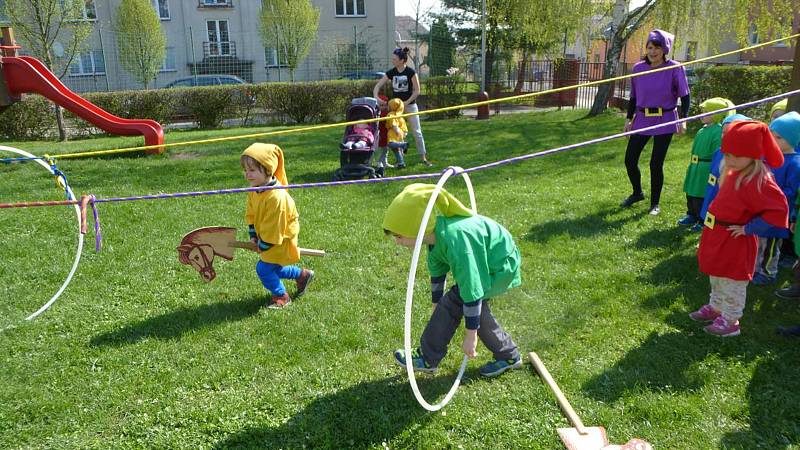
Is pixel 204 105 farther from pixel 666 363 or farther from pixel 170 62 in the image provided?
pixel 666 363

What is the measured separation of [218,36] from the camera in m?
34.3

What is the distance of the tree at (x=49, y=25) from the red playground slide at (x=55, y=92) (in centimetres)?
691

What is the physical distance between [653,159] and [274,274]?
4600 millimetres

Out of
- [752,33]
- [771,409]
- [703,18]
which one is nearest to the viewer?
[771,409]


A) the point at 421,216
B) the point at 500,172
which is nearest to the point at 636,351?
the point at 421,216

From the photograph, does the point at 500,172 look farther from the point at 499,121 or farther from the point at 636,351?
the point at 499,121

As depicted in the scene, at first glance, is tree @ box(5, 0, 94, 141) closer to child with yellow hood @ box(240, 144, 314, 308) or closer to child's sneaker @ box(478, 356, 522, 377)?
child with yellow hood @ box(240, 144, 314, 308)

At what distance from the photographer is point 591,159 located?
10.5m

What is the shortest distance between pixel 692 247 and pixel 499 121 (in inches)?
472

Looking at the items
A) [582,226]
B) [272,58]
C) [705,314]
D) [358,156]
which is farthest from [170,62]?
[705,314]

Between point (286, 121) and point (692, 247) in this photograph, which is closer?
point (692, 247)

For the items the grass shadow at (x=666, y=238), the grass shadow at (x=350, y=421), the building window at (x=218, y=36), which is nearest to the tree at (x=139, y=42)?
the building window at (x=218, y=36)

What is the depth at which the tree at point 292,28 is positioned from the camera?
28.6 metres

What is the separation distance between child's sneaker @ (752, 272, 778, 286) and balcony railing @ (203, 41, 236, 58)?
3274 cm
